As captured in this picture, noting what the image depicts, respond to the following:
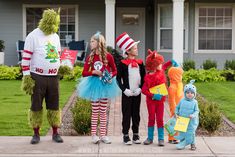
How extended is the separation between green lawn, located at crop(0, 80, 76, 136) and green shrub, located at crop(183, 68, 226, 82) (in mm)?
3917

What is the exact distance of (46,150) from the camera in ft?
24.8

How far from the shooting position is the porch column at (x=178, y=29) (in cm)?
1747

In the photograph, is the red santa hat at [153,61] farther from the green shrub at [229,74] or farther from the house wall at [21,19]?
the house wall at [21,19]

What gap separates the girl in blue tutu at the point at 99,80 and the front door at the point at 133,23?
12744mm

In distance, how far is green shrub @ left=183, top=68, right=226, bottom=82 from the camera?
54.9 ft

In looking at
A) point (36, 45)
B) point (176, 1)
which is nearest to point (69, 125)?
point (36, 45)

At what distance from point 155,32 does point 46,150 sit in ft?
42.1

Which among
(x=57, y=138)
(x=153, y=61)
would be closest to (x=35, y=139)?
(x=57, y=138)

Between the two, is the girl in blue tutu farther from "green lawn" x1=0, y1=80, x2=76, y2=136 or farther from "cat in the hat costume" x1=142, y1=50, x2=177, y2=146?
"green lawn" x1=0, y1=80, x2=76, y2=136

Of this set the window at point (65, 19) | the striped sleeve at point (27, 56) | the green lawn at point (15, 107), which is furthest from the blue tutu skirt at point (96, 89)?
the window at point (65, 19)

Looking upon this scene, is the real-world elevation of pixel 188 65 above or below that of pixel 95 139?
above

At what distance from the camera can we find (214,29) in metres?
19.0

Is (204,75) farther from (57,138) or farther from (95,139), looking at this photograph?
(57,138)

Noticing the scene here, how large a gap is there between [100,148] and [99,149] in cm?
6
